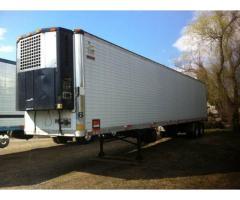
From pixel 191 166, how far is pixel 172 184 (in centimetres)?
259

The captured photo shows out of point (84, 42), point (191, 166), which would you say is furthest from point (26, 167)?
point (191, 166)

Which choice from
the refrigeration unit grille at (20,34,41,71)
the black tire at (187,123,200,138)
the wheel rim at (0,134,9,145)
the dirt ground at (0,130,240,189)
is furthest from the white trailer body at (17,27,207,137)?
the black tire at (187,123,200,138)

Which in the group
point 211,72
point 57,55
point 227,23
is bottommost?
point 57,55

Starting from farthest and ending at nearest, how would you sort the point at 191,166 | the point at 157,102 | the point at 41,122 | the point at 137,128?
the point at 157,102
the point at 137,128
the point at 191,166
the point at 41,122

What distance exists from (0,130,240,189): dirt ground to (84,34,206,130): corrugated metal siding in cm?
156

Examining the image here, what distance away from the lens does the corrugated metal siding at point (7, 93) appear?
43.8 feet

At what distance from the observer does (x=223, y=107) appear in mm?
27828

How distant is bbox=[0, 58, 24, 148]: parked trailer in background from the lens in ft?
43.8

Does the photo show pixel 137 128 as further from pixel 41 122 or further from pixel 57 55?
pixel 57 55

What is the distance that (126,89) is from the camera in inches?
420

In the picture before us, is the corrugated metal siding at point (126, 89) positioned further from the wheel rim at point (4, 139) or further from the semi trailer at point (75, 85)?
the wheel rim at point (4, 139)

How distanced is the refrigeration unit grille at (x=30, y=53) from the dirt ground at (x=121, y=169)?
10.9 feet

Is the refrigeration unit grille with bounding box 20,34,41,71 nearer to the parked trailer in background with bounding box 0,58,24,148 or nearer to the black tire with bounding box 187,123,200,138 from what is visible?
the parked trailer in background with bounding box 0,58,24,148

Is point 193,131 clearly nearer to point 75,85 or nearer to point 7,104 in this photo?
point 7,104
